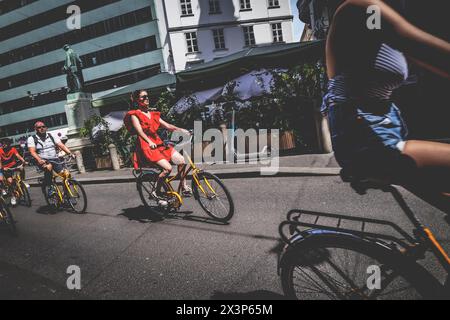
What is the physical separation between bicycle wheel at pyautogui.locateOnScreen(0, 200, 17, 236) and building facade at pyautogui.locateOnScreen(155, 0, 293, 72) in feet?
92.3

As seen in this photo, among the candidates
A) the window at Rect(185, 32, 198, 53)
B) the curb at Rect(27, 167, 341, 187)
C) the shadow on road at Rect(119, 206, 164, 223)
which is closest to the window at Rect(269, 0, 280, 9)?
the window at Rect(185, 32, 198, 53)

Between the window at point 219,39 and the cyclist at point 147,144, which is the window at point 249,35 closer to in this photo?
the window at point 219,39

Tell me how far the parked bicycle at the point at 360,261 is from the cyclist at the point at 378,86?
6.1 inches

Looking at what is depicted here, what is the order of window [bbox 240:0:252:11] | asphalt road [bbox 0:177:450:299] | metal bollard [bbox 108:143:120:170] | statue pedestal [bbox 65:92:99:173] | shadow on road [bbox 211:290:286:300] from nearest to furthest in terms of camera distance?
1. shadow on road [bbox 211:290:286:300]
2. asphalt road [bbox 0:177:450:299]
3. metal bollard [bbox 108:143:120:170]
4. statue pedestal [bbox 65:92:99:173]
5. window [bbox 240:0:252:11]

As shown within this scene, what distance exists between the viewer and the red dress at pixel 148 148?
4.85 metres

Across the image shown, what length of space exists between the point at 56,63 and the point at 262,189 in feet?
147

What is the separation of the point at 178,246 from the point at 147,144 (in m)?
1.80

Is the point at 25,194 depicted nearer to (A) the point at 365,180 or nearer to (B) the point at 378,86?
(A) the point at 365,180

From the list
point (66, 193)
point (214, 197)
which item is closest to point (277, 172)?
point (214, 197)

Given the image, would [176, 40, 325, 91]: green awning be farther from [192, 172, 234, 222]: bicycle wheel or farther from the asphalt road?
[192, 172, 234, 222]: bicycle wheel

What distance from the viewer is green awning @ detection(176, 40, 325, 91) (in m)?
9.50

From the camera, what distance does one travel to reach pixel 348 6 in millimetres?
1297
